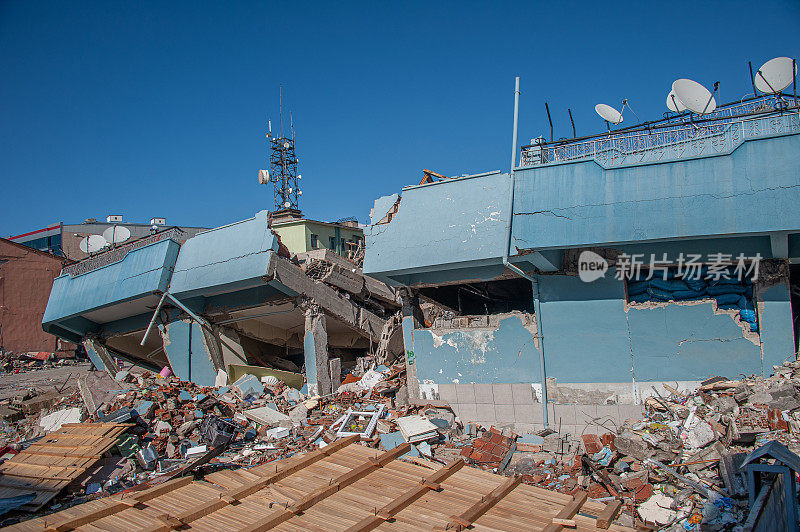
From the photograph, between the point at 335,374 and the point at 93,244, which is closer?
the point at 335,374

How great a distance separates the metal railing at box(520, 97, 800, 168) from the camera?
36.6 ft

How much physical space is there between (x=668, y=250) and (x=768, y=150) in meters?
2.53

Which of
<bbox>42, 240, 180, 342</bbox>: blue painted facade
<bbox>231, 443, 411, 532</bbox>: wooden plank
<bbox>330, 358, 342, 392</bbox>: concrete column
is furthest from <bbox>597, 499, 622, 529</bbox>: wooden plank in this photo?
<bbox>42, 240, 180, 342</bbox>: blue painted facade

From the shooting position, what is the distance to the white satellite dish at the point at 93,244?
22.6 m

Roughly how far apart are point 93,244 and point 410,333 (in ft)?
49.1

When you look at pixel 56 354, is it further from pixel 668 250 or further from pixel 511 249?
pixel 668 250

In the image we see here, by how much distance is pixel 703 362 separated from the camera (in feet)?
37.7

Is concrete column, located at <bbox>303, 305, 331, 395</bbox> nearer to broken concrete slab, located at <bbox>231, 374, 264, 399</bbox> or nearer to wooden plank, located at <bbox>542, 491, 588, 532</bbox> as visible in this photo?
broken concrete slab, located at <bbox>231, 374, 264, 399</bbox>

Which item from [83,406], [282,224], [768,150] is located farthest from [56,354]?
[768,150]

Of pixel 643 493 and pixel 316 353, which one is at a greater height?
pixel 316 353

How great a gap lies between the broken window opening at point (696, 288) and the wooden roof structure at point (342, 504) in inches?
300

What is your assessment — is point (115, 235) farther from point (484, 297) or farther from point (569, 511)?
point (569, 511)

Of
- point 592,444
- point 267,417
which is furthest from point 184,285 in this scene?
point 592,444

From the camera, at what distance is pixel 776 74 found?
11297 millimetres
